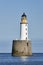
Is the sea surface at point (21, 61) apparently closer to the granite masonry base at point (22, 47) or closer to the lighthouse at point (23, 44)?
the granite masonry base at point (22, 47)

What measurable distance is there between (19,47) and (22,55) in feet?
4.18

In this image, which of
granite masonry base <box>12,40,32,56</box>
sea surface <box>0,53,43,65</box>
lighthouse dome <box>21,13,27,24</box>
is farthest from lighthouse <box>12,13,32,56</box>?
sea surface <box>0,53,43,65</box>

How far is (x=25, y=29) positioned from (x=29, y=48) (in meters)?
2.79

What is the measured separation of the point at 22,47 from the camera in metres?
70.4

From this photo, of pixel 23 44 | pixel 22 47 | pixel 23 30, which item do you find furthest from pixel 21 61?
pixel 23 30

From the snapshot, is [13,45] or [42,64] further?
[13,45]

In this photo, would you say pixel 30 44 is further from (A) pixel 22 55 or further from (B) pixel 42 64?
(B) pixel 42 64

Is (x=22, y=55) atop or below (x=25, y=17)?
below

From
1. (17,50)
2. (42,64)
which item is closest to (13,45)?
(17,50)

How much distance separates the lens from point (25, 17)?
7356 centimetres

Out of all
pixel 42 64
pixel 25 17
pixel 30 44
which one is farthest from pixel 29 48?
pixel 42 64

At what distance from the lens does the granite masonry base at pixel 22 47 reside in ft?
231

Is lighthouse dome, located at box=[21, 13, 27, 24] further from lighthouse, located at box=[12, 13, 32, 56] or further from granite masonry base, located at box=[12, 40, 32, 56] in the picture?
granite masonry base, located at box=[12, 40, 32, 56]

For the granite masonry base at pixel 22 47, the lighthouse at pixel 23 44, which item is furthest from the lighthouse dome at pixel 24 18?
the granite masonry base at pixel 22 47
